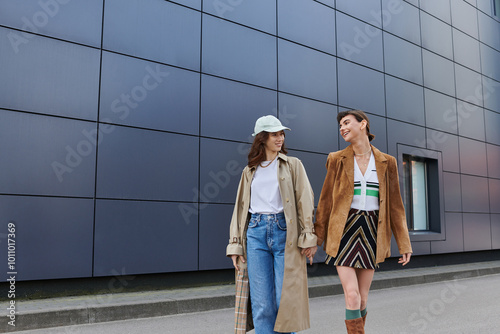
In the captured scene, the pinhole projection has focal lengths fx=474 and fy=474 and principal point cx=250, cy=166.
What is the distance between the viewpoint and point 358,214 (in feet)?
12.3

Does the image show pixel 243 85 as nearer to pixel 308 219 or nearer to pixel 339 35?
pixel 339 35

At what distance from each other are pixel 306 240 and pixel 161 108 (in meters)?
5.03

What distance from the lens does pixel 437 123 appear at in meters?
13.3

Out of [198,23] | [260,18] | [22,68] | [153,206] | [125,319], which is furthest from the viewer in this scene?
[260,18]

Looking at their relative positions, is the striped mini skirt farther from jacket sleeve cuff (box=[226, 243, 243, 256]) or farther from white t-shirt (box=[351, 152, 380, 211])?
jacket sleeve cuff (box=[226, 243, 243, 256])

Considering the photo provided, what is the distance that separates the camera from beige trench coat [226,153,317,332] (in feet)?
11.5

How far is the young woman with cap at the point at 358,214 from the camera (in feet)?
12.1

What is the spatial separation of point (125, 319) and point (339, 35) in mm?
8081

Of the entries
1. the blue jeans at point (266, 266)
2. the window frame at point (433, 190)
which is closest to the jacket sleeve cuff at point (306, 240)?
the blue jeans at point (266, 266)

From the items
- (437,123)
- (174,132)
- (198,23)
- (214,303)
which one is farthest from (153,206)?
(437,123)

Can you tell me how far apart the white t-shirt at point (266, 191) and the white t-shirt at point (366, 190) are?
64cm

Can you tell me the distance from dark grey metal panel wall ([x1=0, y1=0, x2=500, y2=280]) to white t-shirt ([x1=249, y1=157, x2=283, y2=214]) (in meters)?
4.11

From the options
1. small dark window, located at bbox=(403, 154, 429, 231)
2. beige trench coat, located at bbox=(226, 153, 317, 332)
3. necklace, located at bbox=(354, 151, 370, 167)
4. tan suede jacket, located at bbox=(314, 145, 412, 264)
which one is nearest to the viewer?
beige trench coat, located at bbox=(226, 153, 317, 332)

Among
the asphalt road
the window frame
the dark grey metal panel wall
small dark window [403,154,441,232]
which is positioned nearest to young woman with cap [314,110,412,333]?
the asphalt road
